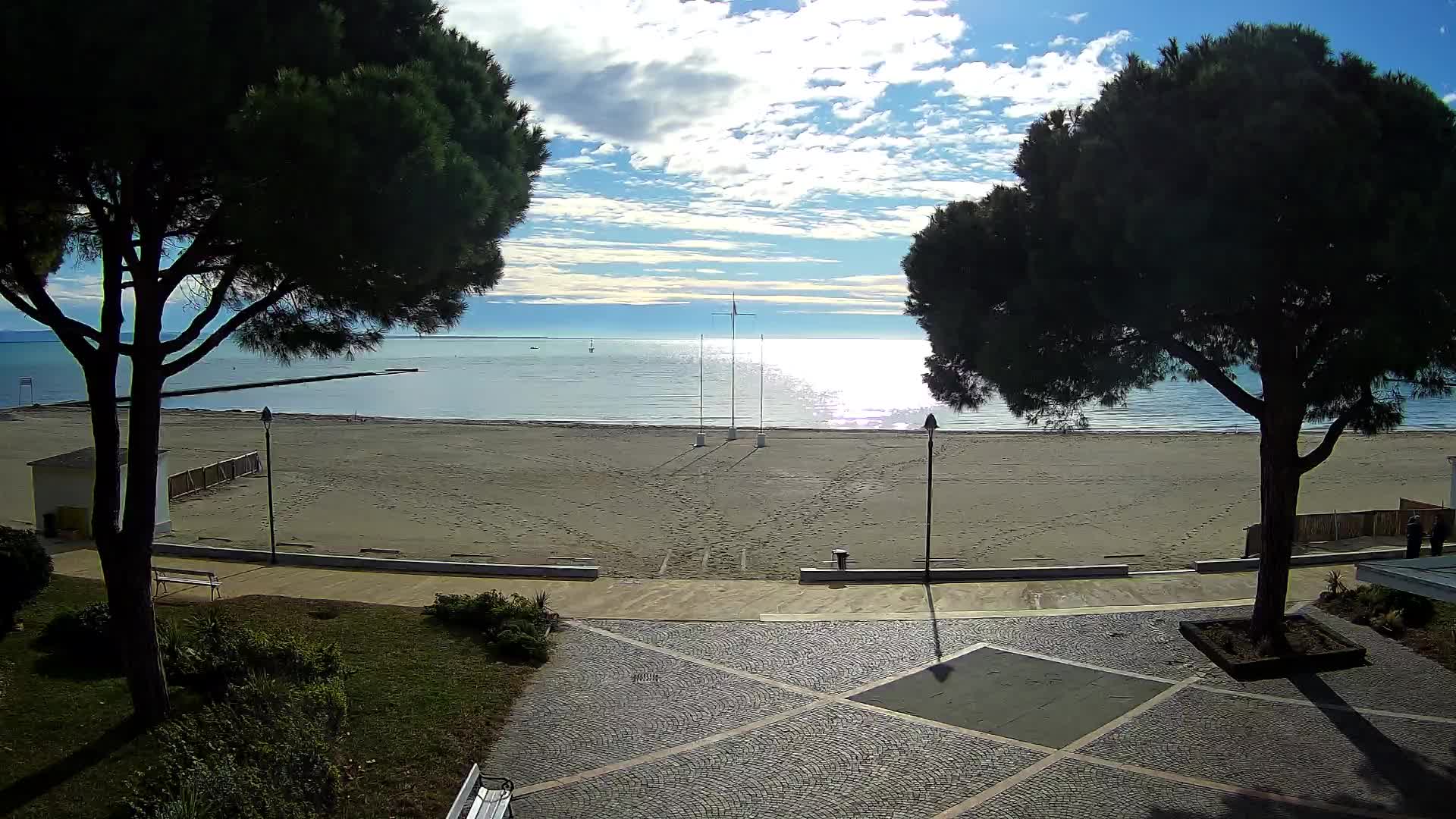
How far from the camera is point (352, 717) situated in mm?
8094

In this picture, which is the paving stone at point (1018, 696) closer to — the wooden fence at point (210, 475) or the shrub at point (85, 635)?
the shrub at point (85, 635)

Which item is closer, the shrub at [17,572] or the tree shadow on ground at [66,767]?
the tree shadow on ground at [66,767]

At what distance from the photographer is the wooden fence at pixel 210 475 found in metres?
25.8

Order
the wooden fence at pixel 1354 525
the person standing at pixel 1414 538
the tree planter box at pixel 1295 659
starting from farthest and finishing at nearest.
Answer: the wooden fence at pixel 1354 525, the person standing at pixel 1414 538, the tree planter box at pixel 1295 659

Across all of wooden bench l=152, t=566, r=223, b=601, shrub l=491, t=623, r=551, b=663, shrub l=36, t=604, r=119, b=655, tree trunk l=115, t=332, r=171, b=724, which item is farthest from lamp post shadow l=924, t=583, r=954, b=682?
wooden bench l=152, t=566, r=223, b=601

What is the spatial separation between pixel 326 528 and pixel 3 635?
12851 mm

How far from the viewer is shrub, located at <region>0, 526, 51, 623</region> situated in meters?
9.23

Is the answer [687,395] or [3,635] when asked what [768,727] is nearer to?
[3,635]

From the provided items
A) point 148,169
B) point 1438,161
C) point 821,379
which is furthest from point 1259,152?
point 821,379

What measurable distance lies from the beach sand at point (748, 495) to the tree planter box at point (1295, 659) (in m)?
6.87

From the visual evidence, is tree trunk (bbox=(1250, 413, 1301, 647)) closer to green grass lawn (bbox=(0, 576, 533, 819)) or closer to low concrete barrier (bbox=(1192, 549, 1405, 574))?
low concrete barrier (bbox=(1192, 549, 1405, 574))

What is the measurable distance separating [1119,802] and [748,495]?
2042 cm

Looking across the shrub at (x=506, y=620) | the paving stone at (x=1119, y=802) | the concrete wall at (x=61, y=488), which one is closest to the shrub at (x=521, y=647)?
the shrub at (x=506, y=620)

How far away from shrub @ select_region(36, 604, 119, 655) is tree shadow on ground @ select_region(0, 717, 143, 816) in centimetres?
182
